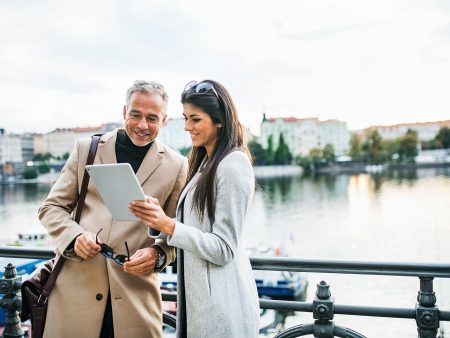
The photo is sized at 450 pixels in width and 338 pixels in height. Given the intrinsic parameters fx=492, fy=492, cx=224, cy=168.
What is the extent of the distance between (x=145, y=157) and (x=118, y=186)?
0.36 metres

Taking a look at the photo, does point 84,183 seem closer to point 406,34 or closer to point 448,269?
point 448,269

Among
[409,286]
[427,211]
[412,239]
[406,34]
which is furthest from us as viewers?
[406,34]

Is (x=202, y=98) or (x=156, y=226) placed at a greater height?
(x=202, y=98)

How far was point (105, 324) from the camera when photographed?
169 centimetres

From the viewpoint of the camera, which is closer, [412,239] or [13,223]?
[412,239]

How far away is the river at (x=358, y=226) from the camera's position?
62.6 ft

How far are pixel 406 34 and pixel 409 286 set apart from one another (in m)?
50.3

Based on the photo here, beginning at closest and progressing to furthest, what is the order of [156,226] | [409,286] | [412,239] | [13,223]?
[156,226] < [409,286] < [412,239] < [13,223]

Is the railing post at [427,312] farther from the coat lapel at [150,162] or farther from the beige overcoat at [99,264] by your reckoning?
the coat lapel at [150,162]

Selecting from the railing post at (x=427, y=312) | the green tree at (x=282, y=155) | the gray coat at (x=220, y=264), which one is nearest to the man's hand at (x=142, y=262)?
the gray coat at (x=220, y=264)

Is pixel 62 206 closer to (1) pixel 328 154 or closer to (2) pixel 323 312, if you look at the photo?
(2) pixel 323 312

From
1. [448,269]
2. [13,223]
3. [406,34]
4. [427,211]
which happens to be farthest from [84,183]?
[406,34]

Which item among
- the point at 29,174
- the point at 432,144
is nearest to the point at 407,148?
the point at 432,144

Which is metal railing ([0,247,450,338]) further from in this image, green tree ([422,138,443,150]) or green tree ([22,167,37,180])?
green tree ([422,138,443,150])
